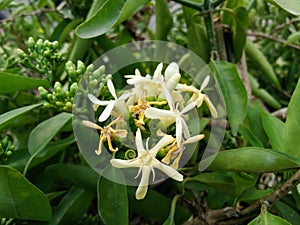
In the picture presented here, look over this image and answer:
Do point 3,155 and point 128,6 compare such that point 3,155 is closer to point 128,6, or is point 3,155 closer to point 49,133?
point 49,133

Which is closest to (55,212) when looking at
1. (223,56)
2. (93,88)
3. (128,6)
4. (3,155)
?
(3,155)

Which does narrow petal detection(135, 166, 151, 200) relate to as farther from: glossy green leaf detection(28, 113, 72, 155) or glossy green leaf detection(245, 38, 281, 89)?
glossy green leaf detection(245, 38, 281, 89)

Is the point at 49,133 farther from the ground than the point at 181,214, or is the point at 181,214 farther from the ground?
the point at 49,133

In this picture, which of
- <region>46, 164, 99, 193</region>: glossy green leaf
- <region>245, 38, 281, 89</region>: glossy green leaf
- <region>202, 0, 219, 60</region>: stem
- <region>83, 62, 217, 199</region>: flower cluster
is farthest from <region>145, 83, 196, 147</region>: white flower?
<region>245, 38, 281, 89</region>: glossy green leaf

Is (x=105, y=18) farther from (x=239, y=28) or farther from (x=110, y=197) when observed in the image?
(x=239, y=28)

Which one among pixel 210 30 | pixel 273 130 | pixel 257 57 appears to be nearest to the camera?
pixel 273 130

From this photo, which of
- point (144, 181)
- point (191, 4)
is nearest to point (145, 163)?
point (144, 181)

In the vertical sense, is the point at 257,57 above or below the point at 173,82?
below
